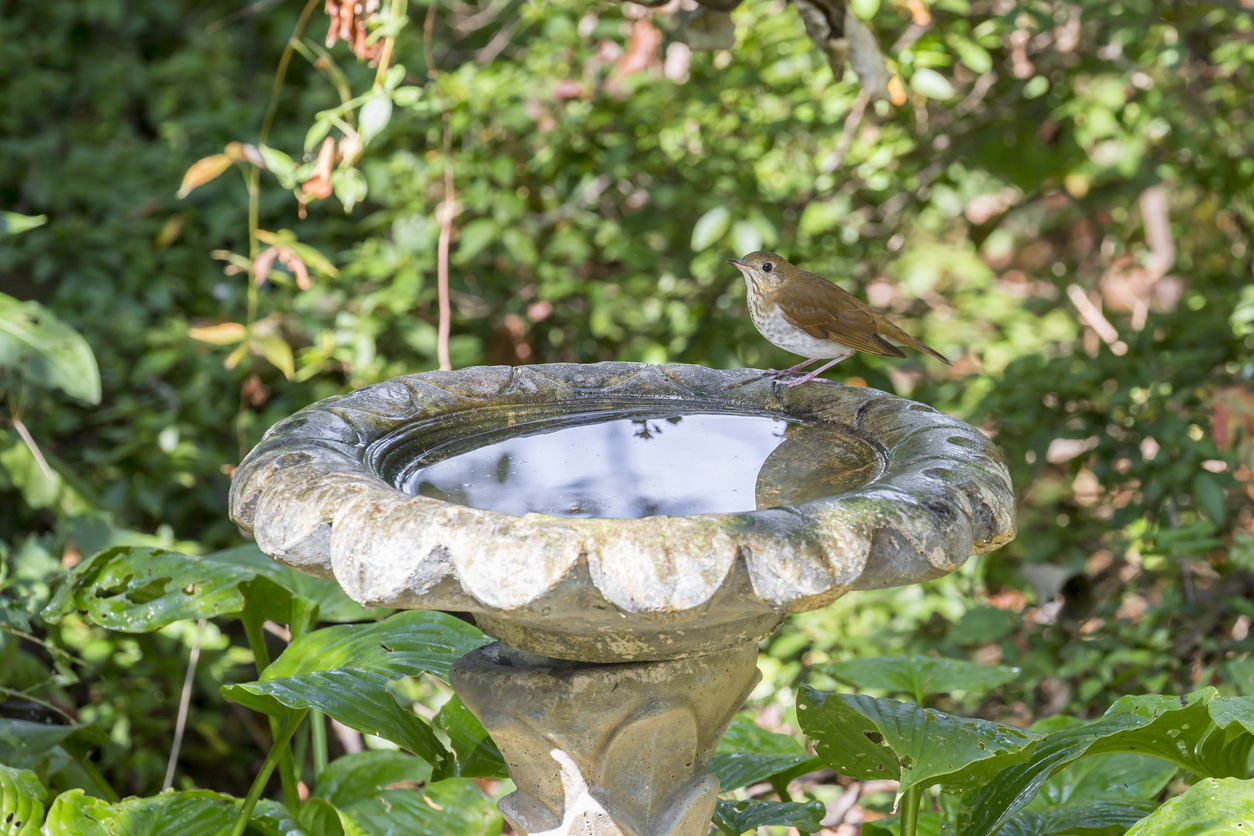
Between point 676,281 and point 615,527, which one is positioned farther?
point 676,281

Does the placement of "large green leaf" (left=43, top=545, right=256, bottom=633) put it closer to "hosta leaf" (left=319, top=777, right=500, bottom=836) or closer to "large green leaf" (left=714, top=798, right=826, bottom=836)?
"hosta leaf" (left=319, top=777, right=500, bottom=836)

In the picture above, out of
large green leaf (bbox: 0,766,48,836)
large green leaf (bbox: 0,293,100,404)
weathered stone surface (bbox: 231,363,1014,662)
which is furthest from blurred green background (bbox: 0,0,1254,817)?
weathered stone surface (bbox: 231,363,1014,662)

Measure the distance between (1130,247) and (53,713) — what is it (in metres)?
4.11

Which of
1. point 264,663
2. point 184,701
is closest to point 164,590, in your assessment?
point 264,663

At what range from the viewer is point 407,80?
4.27 meters

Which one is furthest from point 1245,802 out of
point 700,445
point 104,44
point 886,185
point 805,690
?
point 104,44

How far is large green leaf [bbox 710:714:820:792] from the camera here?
85.4 inches

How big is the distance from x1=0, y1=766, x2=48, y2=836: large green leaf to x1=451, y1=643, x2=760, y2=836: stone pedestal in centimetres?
91

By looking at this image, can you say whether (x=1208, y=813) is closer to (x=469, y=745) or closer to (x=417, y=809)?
(x=469, y=745)

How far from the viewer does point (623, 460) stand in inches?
71.1

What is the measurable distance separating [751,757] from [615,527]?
1140 mm

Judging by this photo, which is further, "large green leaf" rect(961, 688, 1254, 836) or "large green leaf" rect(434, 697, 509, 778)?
"large green leaf" rect(434, 697, 509, 778)

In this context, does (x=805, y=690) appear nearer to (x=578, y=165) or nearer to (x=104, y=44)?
(x=578, y=165)

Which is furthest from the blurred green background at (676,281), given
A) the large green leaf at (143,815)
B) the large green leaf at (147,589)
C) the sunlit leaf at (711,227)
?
the large green leaf at (143,815)
